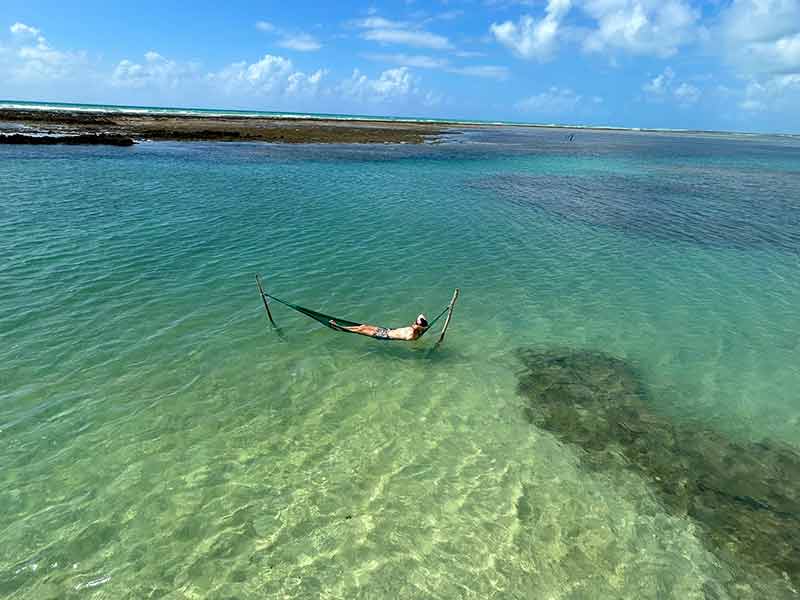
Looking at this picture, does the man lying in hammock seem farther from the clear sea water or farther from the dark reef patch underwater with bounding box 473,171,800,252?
the dark reef patch underwater with bounding box 473,171,800,252

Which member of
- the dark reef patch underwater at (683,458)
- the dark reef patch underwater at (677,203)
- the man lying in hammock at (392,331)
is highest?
the dark reef patch underwater at (677,203)

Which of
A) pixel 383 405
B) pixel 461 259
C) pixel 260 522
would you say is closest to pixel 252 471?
pixel 260 522

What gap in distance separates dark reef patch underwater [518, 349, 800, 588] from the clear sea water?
385mm

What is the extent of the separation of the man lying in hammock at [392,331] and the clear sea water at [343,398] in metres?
0.57

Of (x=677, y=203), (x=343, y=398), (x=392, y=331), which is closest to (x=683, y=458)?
(x=392, y=331)

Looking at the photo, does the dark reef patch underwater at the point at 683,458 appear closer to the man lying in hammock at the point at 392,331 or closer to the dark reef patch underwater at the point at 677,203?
the man lying in hammock at the point at 392,331

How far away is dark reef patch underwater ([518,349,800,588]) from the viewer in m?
7.54

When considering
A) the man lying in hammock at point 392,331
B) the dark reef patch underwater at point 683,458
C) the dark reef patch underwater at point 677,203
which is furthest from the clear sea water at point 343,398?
the dark reef patch underwater at point 677,203

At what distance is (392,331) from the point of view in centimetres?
1215

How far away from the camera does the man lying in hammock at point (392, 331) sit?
38.8 feet

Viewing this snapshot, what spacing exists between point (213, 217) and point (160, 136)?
49803mm

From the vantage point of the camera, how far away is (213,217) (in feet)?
77.4

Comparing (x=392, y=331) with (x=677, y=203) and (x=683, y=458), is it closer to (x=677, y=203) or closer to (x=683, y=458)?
(x=683, y=458)

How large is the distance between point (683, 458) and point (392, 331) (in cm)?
705
